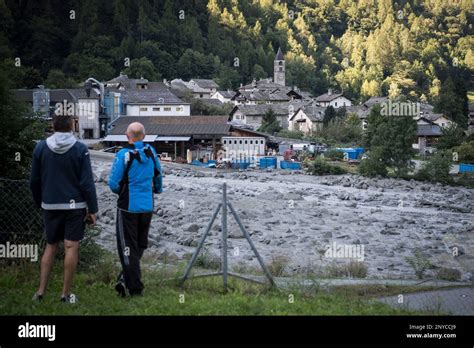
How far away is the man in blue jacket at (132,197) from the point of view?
22.1 feet

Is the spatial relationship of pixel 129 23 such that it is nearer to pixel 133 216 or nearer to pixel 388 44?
pixel 388 44

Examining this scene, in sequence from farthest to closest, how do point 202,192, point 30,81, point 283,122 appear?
point 283,122 < point 30,81 < point 202,192

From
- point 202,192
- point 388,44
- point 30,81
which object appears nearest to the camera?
point 202,192

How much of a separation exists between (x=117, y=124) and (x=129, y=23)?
3240 inches

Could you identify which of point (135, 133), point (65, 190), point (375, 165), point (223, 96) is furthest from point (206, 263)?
point (223, 96)

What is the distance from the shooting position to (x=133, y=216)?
684cm

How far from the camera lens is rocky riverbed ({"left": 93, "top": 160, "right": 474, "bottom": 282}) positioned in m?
16.8

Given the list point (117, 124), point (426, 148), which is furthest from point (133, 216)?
point (426, 148)

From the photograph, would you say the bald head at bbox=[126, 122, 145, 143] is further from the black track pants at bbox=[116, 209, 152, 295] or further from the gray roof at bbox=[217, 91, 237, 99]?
the gray roof at bbox=[217, 91, 237, 99]

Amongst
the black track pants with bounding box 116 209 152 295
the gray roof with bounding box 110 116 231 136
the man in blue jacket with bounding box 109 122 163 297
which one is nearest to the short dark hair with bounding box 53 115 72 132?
the man in blue jacket with bounding box 109 122 163 297

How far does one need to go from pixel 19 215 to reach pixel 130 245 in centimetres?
287

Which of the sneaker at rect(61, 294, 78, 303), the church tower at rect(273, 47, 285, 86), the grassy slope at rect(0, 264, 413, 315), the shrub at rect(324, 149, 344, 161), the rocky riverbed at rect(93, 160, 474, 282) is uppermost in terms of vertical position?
the church tower at rect(273, 47, 285, 86)

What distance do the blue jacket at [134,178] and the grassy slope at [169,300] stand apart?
1.06 metres

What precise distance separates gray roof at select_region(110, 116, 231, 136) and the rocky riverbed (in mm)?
12886
